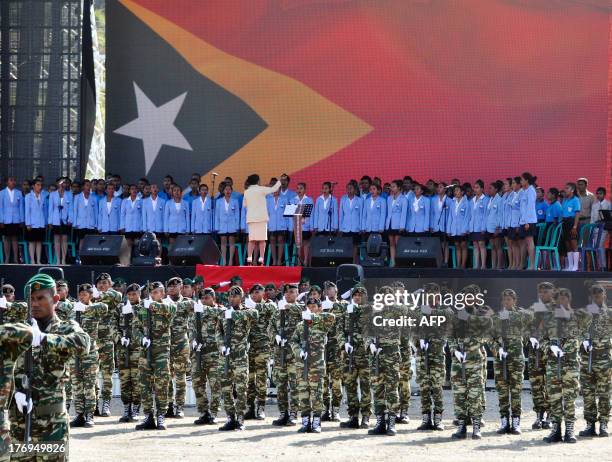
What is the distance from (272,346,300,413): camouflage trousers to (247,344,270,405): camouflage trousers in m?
0.19

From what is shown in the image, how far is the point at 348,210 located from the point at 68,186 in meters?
5.34

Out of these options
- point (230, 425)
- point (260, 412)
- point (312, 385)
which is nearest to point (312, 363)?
point (312, 385)

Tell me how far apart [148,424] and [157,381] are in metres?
0.54

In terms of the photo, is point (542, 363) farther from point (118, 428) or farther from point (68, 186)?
point (68, 186)

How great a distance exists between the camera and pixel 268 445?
43.0 feet

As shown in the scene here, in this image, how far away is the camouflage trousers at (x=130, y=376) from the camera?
15.3 meters

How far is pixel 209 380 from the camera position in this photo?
15109 millimetres

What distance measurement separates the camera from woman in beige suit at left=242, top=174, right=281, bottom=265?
2147 cm

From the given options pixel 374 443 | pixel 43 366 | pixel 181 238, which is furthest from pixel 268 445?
pixel 181 238

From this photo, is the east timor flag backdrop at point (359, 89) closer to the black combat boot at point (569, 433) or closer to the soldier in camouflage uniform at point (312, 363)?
the soldier in camouflage uniform at point (312, 363)

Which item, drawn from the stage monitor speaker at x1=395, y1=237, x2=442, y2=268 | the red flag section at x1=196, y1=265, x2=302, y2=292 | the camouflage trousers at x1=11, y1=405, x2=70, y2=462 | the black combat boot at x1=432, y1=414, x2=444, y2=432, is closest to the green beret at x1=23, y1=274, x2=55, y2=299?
the camouflage trousers at x1=11, y1=405, x2=70, y2=462

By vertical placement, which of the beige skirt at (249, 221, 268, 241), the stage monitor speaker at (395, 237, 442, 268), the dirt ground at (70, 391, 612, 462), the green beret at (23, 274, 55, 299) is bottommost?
the dirt ground at (70, 391, 612, 462)

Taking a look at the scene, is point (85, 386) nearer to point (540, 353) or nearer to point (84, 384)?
point (84, 384)

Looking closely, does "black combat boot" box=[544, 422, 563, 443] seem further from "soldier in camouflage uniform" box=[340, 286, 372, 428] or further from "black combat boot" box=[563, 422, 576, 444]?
"soldier in camouflage uniform" box=[340, 286, 372, 428]
